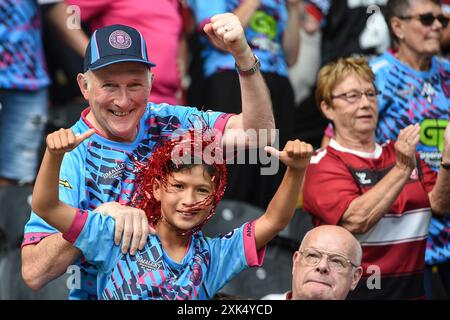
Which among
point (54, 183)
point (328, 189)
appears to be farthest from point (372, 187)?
point (54, 183)

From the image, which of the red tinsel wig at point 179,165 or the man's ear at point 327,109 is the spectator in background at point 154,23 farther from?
the red tinsel wig at point 179,165

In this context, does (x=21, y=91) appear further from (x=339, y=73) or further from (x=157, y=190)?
(x=157, y=190)

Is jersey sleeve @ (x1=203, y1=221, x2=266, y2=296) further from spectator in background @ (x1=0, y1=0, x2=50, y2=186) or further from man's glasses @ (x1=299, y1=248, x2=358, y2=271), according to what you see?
spectator in background @ (x1=0, y1=0, x2=50, y2=186)

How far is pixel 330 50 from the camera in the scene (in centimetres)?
662

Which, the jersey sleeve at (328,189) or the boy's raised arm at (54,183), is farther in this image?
the jersey sleeve at (328,189)

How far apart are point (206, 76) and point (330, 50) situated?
1071 millimetres

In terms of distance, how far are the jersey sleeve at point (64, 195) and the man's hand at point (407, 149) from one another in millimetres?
1477

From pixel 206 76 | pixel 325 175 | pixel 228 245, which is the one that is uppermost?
pixel 206 76

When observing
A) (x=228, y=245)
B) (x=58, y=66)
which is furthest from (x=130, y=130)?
(x=58, y=66)

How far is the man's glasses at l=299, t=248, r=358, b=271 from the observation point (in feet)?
13.6

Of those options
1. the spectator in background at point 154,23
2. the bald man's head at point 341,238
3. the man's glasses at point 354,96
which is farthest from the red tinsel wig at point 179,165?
the spectator in background at point 154,23

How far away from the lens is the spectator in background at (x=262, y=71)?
18.9ft

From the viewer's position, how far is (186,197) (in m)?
3.81
